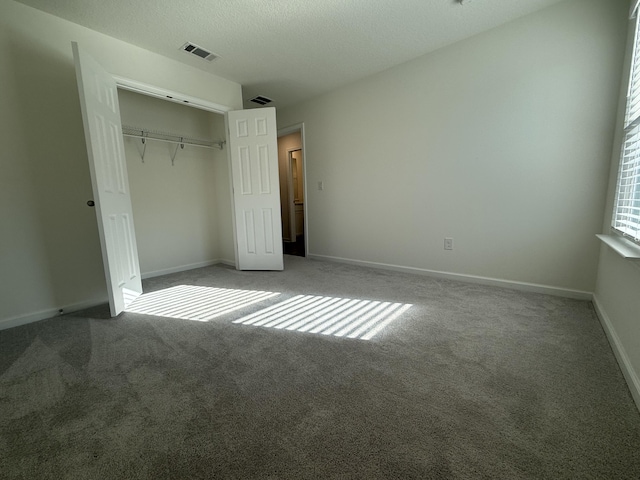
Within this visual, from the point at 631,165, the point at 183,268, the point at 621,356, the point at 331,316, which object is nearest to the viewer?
the point at 621,356

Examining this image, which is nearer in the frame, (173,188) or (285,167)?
(173,188)

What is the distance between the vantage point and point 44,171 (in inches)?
87.8

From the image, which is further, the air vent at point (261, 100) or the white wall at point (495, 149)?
the air vent at point (261, 100)

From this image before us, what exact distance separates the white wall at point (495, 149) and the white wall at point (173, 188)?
204 centimetres

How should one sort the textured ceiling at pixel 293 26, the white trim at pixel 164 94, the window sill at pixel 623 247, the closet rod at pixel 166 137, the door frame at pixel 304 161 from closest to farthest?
the window sill at pixel 623 247, the textured ceiling at pixel 293 26, the white trim at pixel 164 94, the closet rod at pixel 166 137, the door frame at pixel 304 161

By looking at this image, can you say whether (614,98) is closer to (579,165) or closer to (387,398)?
(579,165)

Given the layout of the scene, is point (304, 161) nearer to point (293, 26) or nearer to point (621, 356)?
point (293, 26)

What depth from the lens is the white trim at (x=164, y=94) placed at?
261cm

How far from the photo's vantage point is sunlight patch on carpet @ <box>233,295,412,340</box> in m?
1.91

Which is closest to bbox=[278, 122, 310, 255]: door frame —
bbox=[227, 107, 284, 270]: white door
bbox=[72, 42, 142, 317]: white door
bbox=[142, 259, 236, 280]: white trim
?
bbox=[227, 107, 284, 270]: white door

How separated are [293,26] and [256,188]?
1.83m

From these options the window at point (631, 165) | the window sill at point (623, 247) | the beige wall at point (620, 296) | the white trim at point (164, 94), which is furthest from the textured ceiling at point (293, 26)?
the window sill at point (623, 247)

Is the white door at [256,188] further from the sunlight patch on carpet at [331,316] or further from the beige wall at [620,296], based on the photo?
the beige wall at [620,296]

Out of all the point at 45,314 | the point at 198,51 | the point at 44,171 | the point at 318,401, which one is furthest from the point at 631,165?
the point at 45,314
